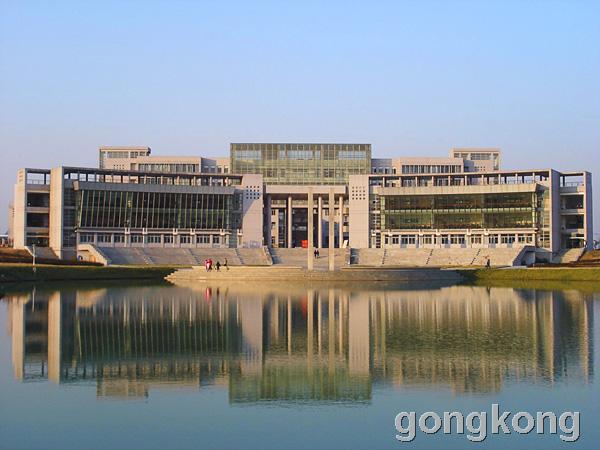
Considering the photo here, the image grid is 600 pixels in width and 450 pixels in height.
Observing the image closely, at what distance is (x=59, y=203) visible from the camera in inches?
3755

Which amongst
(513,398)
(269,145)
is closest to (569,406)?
(513,398)

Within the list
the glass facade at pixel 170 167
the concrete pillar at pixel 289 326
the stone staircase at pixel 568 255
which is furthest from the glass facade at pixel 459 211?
the concrete pillar at pixel 289 326

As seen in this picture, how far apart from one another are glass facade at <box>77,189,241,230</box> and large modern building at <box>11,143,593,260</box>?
13 cm

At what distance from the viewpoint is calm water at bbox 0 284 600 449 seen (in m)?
14.9

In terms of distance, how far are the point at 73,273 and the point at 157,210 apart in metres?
33.5

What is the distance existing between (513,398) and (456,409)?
1.77 meters

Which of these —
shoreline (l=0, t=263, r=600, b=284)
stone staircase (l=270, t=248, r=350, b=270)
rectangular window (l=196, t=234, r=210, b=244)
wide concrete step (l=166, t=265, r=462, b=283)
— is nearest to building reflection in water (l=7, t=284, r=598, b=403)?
wide concrete step (l=166, t=265, r=462, b=283)

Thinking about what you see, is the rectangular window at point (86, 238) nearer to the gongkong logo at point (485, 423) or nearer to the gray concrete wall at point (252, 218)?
the gray concrete wall at point (252, 218)

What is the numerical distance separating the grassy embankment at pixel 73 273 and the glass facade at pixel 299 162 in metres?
42.6

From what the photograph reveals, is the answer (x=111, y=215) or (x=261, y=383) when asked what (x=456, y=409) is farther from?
(x=111, y=215)

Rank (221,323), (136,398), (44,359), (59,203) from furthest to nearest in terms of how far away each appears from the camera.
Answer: (59,203) < (221,323) < (44,359) < (136,398)

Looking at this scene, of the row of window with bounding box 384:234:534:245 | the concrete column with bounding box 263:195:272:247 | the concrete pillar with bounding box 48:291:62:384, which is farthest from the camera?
the concrete column with bounding box 263:195:272:247

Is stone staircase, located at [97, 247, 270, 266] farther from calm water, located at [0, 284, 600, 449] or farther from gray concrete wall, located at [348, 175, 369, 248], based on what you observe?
calm water, located at [0, 284, 600, 449]

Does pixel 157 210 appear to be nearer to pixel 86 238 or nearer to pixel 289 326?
pixel 86 238
